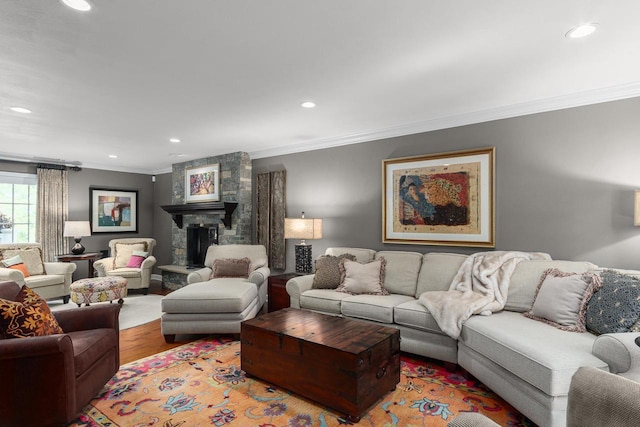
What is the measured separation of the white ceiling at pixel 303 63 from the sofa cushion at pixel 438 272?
1.50 metres

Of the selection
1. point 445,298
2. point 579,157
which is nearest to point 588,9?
point 579,157

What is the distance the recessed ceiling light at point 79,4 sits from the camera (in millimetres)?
1778

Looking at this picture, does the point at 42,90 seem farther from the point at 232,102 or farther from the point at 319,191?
the point at 319,191

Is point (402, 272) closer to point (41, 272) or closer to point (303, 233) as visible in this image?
point (303, 233)

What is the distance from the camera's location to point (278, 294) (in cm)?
432

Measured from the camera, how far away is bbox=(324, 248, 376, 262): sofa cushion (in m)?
4.16

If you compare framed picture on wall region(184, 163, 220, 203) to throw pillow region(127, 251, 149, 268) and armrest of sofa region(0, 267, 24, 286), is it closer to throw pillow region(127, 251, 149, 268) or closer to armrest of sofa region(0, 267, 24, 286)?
throw pillow region(127, 251, 149, 268)

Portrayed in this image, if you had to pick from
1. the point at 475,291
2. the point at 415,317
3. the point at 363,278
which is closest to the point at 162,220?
the point at 363,278

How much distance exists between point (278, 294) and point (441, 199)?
2270 millimetres

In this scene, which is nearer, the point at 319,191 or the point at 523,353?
the point at 523,353

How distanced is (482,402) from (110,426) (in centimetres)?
247

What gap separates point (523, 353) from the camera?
6.95 ft

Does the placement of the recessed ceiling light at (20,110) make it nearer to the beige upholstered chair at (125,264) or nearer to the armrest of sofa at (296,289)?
the beige upholstered chair at (125,264)

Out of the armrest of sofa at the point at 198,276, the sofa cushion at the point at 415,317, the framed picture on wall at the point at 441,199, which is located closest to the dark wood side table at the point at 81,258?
the armrest of sofa at the point at 198,276
